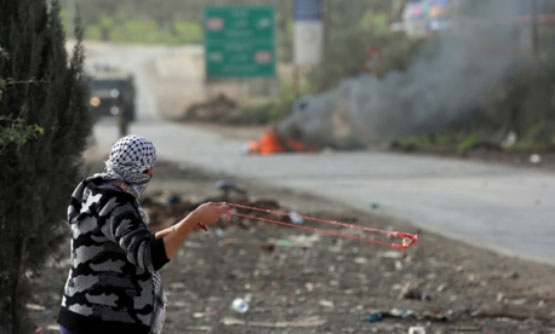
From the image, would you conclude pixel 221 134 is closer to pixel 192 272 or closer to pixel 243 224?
pixel 243 224

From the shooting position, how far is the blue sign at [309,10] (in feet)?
132

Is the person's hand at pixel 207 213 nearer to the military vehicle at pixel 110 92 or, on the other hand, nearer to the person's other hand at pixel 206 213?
the person's other hand at pixel 206 213

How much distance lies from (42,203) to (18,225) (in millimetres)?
217

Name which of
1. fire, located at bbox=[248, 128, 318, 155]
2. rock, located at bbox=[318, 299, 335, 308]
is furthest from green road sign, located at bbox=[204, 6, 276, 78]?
rock, located at bbox=[318, 299, 335, 308]

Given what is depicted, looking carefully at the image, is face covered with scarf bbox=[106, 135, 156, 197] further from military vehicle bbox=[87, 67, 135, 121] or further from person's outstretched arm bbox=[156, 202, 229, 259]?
military vehicle bbox=[87, 67, 135, 121]

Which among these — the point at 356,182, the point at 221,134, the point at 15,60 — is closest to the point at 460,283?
the point at 15,60

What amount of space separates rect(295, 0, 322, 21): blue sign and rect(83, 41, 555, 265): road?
42.0 feet

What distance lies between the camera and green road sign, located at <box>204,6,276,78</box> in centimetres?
4094

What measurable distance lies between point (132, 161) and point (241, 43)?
37225 millimetres

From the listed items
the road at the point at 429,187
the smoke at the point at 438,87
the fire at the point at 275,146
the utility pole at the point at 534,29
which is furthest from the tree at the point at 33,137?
the utility pole at the point at 534,29

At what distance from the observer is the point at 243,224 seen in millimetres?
12711

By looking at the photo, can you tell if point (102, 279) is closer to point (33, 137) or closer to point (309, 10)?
point (33, 137)

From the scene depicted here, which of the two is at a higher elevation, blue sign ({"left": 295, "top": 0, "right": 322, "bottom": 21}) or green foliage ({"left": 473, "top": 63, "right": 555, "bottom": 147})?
blue sign ({"left": 295, "top": 0, "right": 322, "bottom": 21})

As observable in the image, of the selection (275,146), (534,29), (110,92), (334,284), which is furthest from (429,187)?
(110,92)
